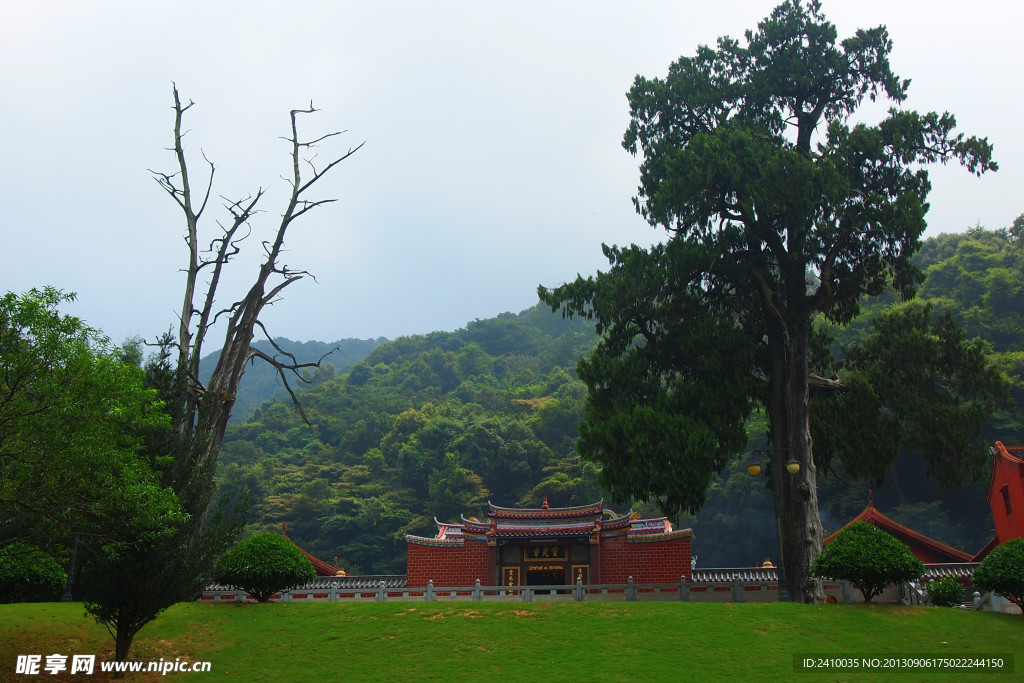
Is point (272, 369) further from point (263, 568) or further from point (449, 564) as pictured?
point (263, 568)

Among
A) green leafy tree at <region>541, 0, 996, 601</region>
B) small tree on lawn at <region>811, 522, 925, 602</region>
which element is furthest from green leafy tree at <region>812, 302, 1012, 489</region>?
small tree on lawn at <region>811, 522, 925, 602</region>

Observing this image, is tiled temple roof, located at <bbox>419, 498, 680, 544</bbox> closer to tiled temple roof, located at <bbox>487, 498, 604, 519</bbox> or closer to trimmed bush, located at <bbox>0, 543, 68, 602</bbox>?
tiled temple roof, located at <bbox>487, 498, 604, 519</bbox>

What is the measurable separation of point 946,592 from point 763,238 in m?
8.81

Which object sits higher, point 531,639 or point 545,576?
point 531,639

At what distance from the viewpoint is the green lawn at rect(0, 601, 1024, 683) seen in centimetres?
1164

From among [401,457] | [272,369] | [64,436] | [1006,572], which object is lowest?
[1006,572]

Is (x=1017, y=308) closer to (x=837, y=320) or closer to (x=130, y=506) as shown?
(x=837, y=320)

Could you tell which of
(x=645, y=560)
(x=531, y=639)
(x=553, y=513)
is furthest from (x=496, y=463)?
(x=531, y=639)

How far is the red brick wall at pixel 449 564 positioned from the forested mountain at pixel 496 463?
14918mm

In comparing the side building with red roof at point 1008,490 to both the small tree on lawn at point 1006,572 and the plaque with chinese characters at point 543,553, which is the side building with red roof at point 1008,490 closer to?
the small tree on lawn at point 1006,572

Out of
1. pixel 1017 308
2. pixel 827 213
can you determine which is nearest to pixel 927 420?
pixel 827 213

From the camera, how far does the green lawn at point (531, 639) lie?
11641 mm

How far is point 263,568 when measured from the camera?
52.0 ft

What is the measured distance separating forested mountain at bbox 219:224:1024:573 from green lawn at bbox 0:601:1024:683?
68.7 feet
